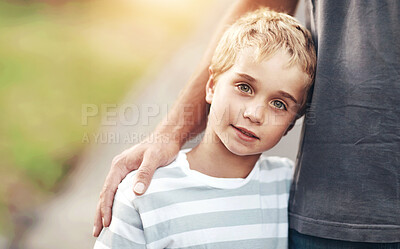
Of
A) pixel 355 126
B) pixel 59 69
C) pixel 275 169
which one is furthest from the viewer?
pixel 59 69

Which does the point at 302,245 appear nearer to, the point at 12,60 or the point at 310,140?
the point at 310,140

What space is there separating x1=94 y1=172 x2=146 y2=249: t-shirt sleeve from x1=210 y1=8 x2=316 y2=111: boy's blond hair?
39 centimetres

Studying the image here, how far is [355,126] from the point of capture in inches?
37.8

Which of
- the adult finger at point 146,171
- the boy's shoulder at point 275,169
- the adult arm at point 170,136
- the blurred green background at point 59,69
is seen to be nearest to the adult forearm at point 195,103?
the adult arm at point 170,136

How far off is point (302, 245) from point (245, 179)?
0.68 feet

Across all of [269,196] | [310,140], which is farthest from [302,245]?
[310,140]

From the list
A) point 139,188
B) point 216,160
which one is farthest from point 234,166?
point 139,188

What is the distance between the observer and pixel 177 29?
8.55 ft

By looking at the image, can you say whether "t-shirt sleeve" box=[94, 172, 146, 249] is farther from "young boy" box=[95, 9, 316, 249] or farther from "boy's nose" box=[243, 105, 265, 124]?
"boy's nose" box=[243, 105, 265, 124]

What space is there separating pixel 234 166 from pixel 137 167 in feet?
0.79

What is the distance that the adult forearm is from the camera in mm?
1188

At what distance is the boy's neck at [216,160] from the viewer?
1.09 meters

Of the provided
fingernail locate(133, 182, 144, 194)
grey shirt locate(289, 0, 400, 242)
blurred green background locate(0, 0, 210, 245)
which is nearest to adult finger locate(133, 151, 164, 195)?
fingernail locate(133, 182, 144, 194)

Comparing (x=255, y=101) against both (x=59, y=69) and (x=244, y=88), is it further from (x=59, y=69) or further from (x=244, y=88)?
(x=59, y=69)
